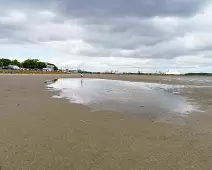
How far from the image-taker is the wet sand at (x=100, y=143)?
4288 mm

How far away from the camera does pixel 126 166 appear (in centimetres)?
419

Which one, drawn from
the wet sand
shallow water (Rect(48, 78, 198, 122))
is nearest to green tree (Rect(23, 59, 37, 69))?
shallow water (Rect(48, 78, 198, 122))

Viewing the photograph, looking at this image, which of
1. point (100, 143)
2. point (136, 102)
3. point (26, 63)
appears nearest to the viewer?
point (100, 143)

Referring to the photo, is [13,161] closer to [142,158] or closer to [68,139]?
[68,139]

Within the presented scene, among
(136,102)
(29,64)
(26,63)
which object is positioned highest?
(26,63)

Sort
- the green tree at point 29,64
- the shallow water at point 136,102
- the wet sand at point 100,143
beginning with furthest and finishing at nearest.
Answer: the green tree at point 29,64 < the shallow water at point 136,102 < the wet sand at point 100,143

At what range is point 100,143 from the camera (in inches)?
215

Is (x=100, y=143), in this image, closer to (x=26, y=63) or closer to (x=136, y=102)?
(x=136, y=102)

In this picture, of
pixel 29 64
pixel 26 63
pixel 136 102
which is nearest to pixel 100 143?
pixel 136 102

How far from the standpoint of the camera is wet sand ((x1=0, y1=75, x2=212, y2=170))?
429 centimetres

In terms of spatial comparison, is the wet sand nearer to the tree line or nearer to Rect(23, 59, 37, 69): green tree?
the tree line

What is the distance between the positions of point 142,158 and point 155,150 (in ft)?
2.20

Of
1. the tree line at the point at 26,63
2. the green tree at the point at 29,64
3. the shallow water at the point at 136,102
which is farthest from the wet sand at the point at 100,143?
the green tree at the point at 29,64

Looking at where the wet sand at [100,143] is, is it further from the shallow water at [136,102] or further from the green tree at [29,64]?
the green tree at [29,64]
